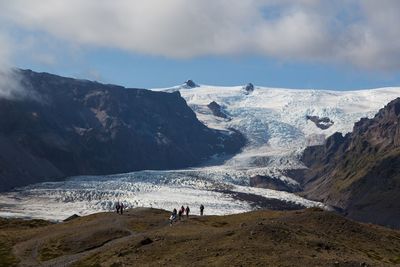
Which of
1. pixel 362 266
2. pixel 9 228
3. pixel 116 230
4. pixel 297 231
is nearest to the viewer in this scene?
pixel 362 266

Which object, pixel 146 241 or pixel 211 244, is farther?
pixel 146 241

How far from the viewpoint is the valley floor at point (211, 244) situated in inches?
2437

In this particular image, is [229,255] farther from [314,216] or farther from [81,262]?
[314,216]

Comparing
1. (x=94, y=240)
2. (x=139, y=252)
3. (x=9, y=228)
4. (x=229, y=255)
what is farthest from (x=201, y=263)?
(x=9, y=228)

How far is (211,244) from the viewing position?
219 feet

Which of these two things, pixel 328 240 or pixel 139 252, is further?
pixel 328 240

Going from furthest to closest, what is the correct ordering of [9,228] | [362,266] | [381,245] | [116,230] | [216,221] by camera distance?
1. [9,228]
2. [216,221]
3. [116,230]
4. [381,245]
5. [362,266]

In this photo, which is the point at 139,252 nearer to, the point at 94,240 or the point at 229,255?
the point at 229,255

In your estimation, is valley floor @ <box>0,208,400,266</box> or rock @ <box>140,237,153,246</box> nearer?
valley floor @ <box>0,208,400,266</box>

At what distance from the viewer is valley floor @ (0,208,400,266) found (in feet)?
203

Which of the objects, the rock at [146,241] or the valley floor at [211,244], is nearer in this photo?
the valley floor at [211,244]

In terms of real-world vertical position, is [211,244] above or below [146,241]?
above

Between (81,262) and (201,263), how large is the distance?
15.9m

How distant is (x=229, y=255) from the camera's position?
61188mm
